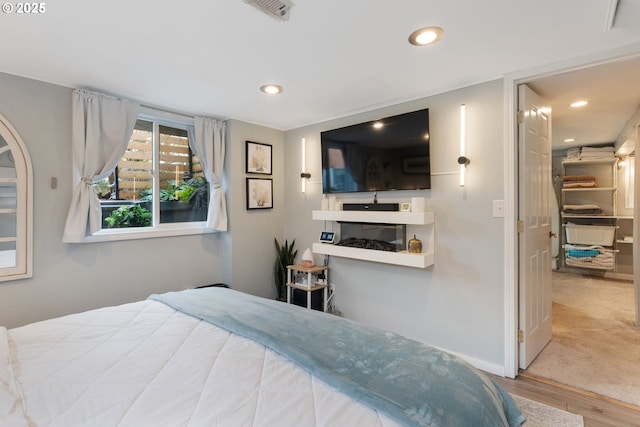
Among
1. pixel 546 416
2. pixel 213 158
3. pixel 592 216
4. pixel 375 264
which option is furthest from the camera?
pixel 592 216

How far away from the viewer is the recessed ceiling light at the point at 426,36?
1.70 meters

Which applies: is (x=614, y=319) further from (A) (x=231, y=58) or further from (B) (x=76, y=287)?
(B) (x=76, y=287)

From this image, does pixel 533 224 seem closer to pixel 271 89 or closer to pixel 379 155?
pixel 379 155

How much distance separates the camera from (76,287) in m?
2.46

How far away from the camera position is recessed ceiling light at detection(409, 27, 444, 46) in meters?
1.70

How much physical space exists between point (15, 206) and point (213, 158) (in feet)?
5.11

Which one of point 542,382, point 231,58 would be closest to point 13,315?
point 231,58

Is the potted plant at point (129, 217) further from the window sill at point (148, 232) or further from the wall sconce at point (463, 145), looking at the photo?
the wall sconce at point (463, 145)

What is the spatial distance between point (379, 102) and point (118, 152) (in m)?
2.28

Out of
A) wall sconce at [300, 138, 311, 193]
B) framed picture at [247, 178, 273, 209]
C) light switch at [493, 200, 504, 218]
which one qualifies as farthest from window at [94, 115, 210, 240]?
light switch at [493, 200, 504, 218]

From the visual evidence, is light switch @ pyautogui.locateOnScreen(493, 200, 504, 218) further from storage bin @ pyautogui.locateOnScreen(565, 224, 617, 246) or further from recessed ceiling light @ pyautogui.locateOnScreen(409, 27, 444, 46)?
storage bin @ pyautogui.locateOnScreen(565, 224, 617, 246)

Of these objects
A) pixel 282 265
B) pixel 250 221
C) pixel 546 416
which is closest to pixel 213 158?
pixel 250 221

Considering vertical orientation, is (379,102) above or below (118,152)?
above

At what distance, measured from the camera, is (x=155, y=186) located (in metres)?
3.05
